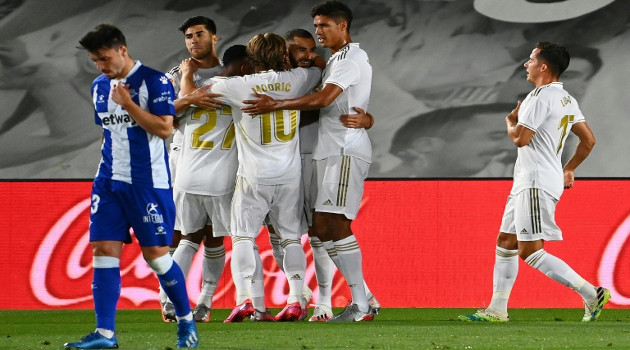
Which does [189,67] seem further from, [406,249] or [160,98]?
[406,249]

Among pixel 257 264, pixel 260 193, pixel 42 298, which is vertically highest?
pixel 260 193

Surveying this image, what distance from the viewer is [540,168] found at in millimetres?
6902

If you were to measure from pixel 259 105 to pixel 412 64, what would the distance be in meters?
6.01

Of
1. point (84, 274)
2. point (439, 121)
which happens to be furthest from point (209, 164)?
point (439, 121)

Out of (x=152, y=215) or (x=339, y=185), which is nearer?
(x=152, y=215)

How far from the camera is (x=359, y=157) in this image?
6621 millimetres

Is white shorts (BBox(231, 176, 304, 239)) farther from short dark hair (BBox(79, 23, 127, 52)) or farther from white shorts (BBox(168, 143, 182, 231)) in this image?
short dark hair (BBox(79, 23, 127, 52))

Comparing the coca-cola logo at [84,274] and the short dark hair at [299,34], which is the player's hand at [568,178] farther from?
the coca-cola logo at [84,274]

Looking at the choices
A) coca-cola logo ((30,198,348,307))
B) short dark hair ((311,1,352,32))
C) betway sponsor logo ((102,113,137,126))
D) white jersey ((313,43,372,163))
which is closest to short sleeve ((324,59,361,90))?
white jersey ((313,43,372,163))

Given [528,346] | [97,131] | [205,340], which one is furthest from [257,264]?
[97,131]

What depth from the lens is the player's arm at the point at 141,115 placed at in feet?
15.5

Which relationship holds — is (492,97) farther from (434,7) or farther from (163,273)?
(163,273)

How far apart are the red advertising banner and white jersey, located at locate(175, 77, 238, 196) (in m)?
2.20

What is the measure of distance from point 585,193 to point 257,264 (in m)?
3.41
